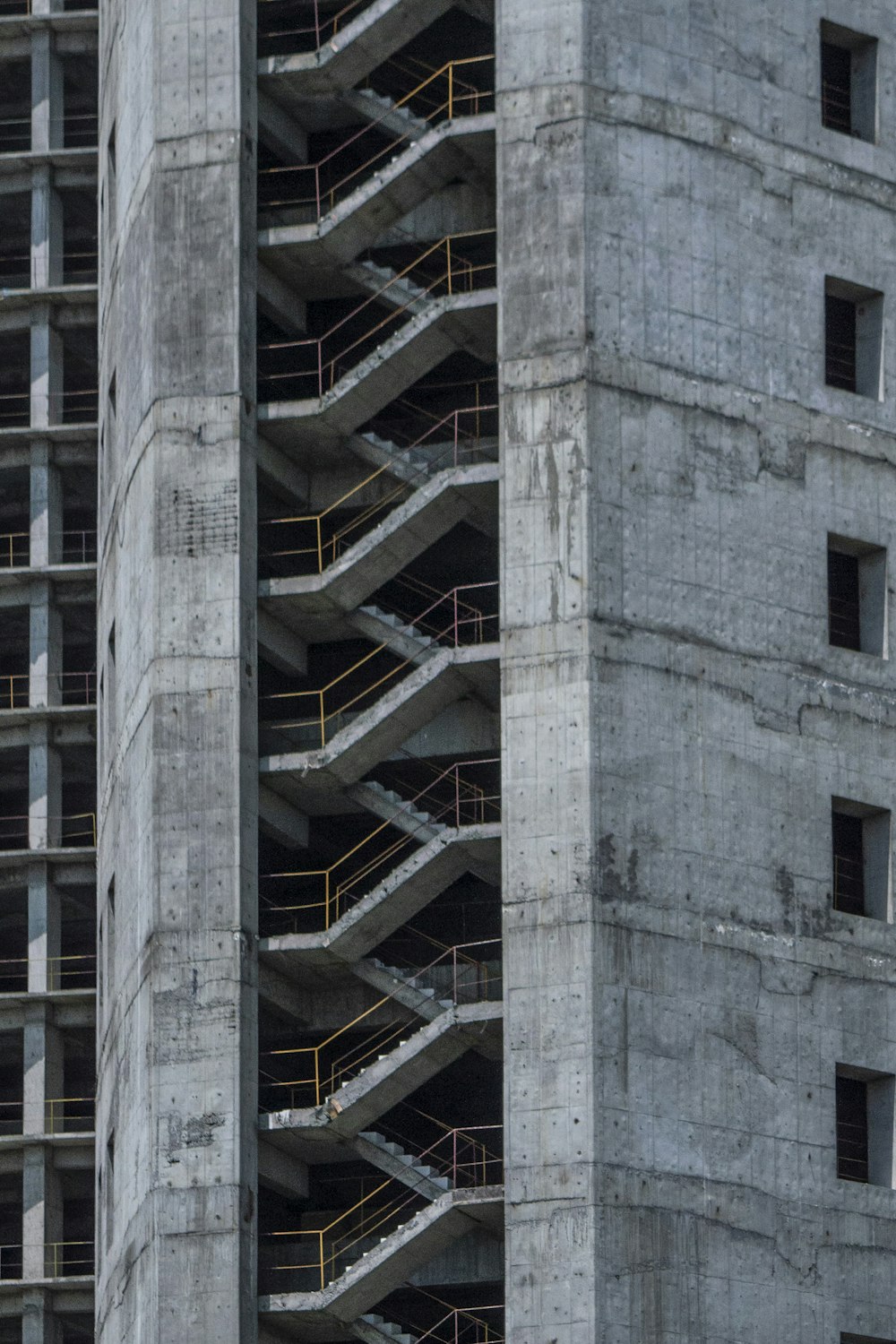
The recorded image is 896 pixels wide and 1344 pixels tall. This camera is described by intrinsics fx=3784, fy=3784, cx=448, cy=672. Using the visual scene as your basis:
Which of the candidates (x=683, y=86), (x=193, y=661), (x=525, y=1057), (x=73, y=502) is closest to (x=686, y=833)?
(x=525, y=1057)

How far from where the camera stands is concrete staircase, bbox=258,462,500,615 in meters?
62.0

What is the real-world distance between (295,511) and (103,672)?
19.7 ft

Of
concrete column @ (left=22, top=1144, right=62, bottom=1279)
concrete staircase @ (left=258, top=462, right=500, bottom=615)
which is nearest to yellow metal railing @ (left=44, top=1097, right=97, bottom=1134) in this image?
concrete column @ (left=22, top=1144, right=62, bottom=1279)

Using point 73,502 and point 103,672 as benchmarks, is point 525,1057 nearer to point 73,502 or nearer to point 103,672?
point 103,672

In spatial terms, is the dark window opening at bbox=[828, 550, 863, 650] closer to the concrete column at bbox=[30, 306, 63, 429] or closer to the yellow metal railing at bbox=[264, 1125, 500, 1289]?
the yellow metal railing at bbox=[264, 1125, 500, 1289]

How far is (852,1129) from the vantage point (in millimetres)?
61188

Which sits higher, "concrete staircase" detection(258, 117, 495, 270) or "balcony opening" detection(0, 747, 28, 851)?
"concrete staircase" detection(258, 117, 495, 270)

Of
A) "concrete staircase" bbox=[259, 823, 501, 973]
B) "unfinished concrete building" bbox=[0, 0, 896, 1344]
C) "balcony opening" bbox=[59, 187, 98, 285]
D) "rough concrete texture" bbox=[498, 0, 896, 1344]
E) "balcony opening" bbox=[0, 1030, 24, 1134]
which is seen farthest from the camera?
"balcony opening" bbox=[59, 187, 98, 285]

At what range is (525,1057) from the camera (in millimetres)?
58312

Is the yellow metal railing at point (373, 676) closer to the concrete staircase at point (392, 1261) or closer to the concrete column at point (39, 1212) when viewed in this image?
the concrete staircase at point (392, 1261)

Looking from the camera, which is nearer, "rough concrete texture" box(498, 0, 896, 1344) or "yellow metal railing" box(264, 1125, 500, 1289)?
"rough concrete texture" box(498, 0, 896, 1344)

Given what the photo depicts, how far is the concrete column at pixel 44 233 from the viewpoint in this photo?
260ft

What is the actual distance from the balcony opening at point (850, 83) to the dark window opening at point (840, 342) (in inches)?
121

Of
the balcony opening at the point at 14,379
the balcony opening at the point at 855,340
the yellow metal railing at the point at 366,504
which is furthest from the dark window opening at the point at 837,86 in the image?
the balcony opening at the point at 14,379
